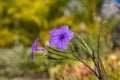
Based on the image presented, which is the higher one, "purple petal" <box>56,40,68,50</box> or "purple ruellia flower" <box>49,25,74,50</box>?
"purple ruellia flower" <box>49,25,74,50</box>

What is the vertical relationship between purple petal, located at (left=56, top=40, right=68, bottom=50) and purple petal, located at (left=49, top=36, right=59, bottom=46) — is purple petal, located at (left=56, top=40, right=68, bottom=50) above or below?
below

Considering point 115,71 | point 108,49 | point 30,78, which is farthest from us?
point 108,49

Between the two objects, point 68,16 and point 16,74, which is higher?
point 68,16

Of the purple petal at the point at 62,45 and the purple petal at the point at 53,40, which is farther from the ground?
the purple petal at the point at 53,40

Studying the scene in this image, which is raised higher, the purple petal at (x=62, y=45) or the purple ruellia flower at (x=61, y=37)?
the purple ruellia flower at (x=61, y=37)

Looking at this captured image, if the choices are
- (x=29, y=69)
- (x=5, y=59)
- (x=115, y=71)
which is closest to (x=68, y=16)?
(x=5, y=59)

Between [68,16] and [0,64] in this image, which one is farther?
[68,16]

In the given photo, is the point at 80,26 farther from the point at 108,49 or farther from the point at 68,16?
the point at 108,49

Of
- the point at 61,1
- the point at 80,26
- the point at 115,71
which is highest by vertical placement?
the point at 61,1
